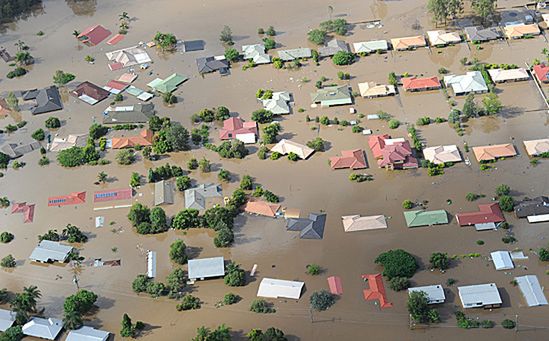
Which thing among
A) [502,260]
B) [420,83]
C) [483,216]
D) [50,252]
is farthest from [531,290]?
[50,252]

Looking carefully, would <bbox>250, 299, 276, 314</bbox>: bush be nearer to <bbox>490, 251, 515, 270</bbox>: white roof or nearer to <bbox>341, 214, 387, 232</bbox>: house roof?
<bbox>341, 214, 387, 232</bbox>: house roof

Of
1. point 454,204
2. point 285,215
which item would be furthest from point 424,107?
point 285,215

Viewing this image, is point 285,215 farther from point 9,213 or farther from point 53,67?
point 53,67

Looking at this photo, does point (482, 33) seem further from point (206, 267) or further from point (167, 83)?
point (206, 267)

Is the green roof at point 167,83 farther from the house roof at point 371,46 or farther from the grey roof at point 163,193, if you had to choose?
the house roof at point 371,46

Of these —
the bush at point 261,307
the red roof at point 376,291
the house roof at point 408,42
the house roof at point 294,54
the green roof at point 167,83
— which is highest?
the green roof at point 167,83

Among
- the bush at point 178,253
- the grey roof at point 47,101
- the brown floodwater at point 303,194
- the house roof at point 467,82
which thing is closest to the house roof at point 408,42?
the brown floodwater at point 303,194
